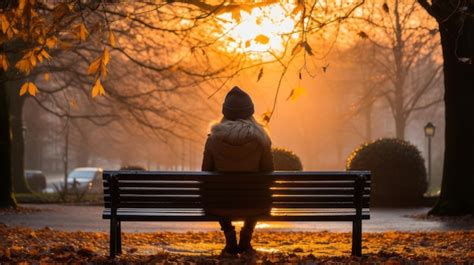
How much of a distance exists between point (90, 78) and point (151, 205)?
74.5 ft

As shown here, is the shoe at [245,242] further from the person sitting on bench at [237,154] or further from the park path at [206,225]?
the park path at [206,225]

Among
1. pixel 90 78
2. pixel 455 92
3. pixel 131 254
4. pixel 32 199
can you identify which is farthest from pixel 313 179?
pixel 90 78

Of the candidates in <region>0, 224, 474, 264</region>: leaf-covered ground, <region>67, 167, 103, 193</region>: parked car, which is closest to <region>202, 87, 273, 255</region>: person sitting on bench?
<region>0, 224, 474, 264</region>: leaf-covered ground

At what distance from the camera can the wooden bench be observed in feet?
28.7

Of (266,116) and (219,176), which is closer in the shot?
(219,176)

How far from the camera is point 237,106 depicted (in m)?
9.27

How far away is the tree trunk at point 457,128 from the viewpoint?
17.5 metres

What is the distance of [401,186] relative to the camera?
2592 centimetres

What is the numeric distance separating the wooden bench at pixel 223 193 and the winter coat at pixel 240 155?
4 cm

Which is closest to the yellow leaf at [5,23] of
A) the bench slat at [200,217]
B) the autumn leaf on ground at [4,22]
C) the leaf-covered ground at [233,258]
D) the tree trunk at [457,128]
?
the autumn leaf on ground at [4,22]

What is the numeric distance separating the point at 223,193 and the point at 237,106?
3.28 feet

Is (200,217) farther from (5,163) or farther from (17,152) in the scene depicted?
(17,152)

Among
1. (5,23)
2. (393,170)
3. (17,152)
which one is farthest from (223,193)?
(17,152)

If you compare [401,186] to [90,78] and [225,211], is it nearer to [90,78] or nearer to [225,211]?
[90,78]
